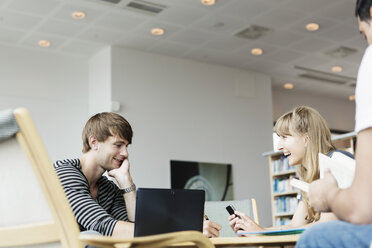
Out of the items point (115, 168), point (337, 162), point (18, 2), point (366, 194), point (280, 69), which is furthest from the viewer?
point (280, 69)

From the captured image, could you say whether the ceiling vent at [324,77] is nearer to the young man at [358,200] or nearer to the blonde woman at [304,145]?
the blonde woman at [304,145]

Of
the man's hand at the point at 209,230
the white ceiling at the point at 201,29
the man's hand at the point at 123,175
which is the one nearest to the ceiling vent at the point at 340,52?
the white ceiling at the point at 201,29

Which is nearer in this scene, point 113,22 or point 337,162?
point 337,162

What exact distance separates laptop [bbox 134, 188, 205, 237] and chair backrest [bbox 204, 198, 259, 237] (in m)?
1.16

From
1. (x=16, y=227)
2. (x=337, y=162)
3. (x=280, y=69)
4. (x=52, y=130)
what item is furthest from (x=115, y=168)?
(x=280, y=69)

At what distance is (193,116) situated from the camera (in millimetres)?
8906

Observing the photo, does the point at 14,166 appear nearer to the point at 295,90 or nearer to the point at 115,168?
the point at 115,168

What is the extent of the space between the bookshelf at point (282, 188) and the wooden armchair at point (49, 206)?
6.05 meters

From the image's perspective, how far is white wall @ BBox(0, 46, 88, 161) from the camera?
8.06 m

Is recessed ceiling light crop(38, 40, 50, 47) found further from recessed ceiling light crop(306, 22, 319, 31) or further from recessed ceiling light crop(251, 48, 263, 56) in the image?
recessed ceiling light crop(306, 22, 319, 31)

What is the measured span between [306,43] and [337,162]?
7230 mm

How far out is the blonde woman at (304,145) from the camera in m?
2.50

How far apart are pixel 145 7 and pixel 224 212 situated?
177 inches

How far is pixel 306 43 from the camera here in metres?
8.34
